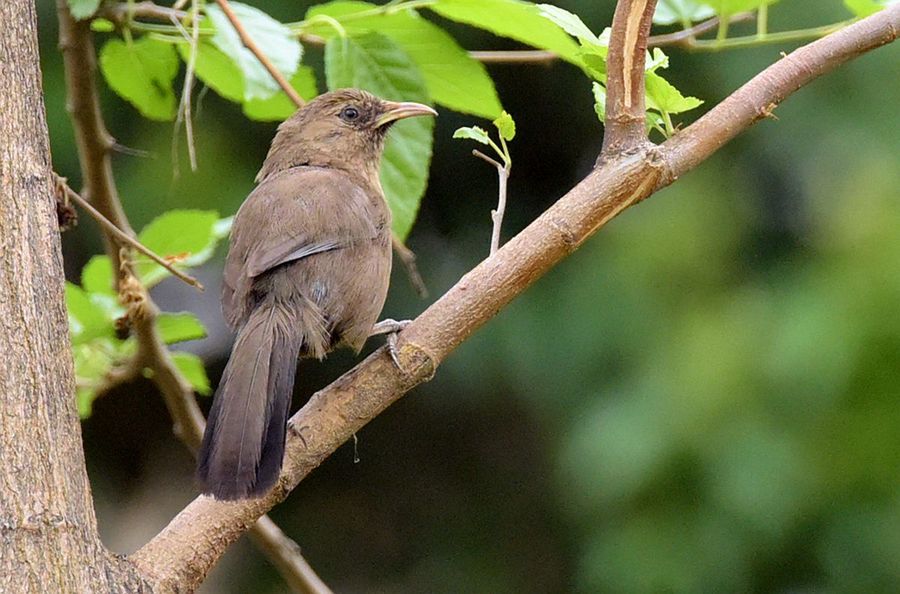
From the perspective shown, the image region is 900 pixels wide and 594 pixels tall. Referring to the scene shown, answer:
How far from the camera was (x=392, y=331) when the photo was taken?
2551mm

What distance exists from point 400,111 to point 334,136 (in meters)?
0.52

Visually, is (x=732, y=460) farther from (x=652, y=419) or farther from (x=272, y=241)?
(x=272, y=241)

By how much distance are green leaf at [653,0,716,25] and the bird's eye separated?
1.21 meters

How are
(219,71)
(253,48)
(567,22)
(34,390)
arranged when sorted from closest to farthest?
(34,390), (567,22), (253,48), (219,71)

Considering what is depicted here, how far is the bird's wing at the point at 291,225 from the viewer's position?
9.52 feet

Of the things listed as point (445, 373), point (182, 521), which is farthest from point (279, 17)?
point (182, 521)

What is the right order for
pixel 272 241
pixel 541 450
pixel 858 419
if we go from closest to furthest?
pixel 272 241, pixel 858 419, pixel 541 450

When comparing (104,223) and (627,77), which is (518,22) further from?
(104,223)

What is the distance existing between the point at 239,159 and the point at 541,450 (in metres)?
2.28

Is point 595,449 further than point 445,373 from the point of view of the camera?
No

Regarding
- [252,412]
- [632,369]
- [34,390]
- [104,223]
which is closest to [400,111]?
[104,223]

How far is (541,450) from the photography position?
670 cm

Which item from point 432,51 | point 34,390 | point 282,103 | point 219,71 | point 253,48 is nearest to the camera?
point 34,390

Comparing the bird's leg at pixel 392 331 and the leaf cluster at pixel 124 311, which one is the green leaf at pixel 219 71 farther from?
the bird's leg at pixel 392 331
